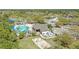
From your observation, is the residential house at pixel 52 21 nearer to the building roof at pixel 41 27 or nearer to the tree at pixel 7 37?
the building roof at pixel 41 27

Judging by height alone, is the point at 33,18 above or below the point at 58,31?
above

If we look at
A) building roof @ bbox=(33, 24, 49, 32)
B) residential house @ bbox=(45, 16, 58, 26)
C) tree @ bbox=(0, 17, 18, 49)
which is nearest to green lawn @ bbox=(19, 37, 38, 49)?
tree @ bbox=(0, 17, 18, 49)

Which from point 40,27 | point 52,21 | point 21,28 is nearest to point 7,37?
point 21,28

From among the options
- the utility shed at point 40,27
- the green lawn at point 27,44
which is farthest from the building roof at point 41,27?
the green lawn at point 27,44

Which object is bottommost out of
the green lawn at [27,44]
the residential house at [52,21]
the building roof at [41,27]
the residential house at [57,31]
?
the green lawn at [27,44]

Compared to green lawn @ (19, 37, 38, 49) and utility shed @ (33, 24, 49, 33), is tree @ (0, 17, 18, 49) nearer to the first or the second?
green lawn @ (19, 37, 38, 49)

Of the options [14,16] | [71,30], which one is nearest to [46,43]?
[71,30]

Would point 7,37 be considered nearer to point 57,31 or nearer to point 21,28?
point 21,28

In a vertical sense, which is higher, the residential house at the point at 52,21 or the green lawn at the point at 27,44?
the residential house at the point at 52,21
